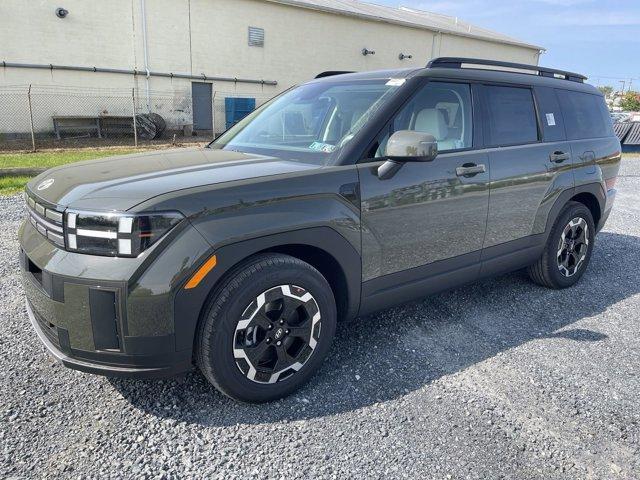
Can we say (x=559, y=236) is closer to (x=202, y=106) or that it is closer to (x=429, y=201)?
(x=429, y=201)

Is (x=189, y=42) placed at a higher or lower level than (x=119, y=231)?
higher

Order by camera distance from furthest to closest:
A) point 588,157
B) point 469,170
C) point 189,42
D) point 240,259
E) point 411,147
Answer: point 189,42, point 588,157, point 469,170, point 411,147, point 240,259

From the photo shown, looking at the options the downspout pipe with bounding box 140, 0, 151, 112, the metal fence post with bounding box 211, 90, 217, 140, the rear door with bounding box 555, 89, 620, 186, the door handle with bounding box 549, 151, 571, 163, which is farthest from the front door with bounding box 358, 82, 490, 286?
the metal fence post with bounding box 211, 90, 217, 140

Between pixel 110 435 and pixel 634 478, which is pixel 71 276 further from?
pixel 634 478

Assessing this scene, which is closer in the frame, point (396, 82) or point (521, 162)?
point (396, 82)

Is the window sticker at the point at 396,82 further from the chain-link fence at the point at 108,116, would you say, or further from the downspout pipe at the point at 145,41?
the downspout pipe at the point at 145,41

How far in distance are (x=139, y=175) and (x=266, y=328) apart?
1.07m

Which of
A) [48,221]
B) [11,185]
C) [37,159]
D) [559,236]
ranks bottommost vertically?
[37,159]

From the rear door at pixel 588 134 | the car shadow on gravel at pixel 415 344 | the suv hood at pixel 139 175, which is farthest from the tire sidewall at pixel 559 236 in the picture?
the suv hood at pixel 139 175

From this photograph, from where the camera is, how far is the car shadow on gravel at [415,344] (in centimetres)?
277

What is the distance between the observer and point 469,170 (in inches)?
137

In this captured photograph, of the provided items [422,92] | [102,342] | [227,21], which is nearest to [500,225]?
[422,92]

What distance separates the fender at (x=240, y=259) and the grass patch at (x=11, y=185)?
→ 671 cm

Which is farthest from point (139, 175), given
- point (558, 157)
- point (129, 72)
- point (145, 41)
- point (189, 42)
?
point (189, 42)
